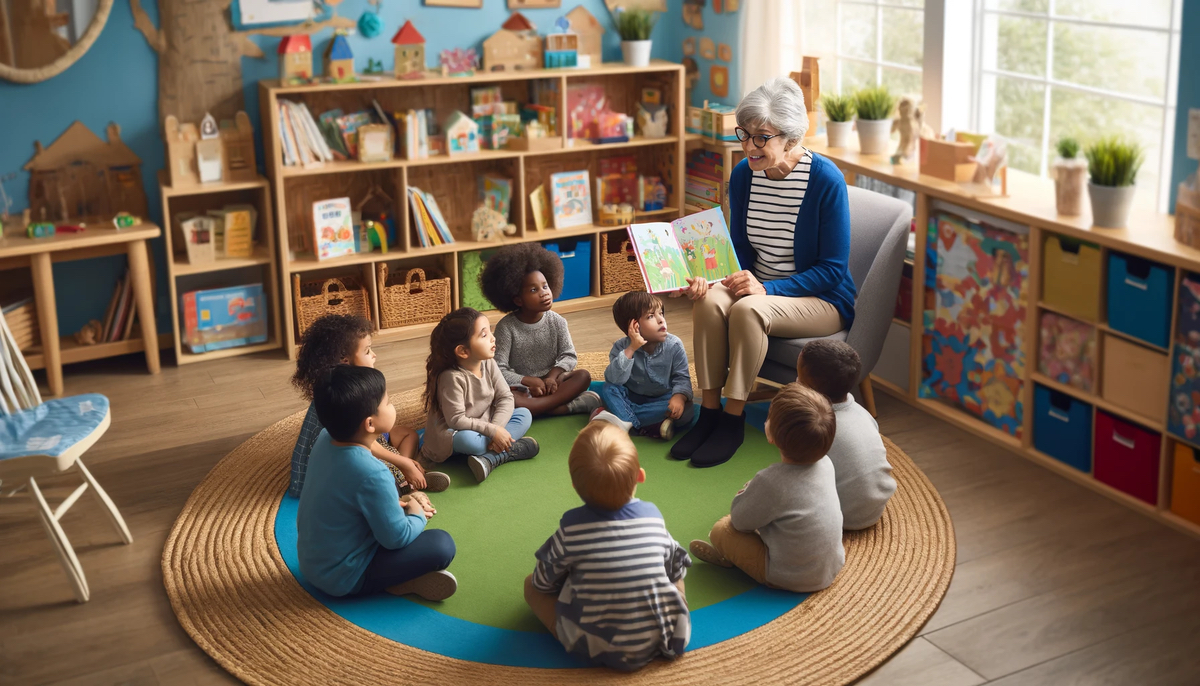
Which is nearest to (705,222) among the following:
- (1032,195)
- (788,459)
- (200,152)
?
(1032,195)

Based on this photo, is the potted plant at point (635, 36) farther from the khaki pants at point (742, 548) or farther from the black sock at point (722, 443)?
the khaki pants at point (742, 548)

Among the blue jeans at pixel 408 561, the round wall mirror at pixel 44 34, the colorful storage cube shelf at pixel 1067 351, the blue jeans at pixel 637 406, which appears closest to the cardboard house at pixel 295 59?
the round wall mirror at pixel 44 34

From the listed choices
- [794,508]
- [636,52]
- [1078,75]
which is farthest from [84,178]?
[1078,75]

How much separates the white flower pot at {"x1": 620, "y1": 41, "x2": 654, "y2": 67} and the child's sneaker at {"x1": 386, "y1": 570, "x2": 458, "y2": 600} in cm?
325

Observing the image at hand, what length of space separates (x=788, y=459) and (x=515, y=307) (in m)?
1.53

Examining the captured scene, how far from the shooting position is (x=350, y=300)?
16.9 ft

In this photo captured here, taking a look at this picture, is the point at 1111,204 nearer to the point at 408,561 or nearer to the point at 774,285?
the point at 774,285

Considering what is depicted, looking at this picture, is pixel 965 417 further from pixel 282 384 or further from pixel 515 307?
pixel 282 384

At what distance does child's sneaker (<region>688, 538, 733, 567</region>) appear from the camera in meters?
3.11

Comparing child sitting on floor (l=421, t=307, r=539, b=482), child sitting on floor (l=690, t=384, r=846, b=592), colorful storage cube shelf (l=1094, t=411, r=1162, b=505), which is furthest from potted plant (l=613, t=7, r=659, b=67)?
child sitting on floor (l=690, t=384, r=846, b=592)

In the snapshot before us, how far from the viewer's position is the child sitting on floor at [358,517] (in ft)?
9.27

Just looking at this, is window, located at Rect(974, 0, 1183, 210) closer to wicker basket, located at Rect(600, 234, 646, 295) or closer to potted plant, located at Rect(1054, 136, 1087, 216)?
potted plant, located at Rect(1054, 136, 1087, 216)

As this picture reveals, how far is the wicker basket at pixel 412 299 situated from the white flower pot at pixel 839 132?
1854 millimetres

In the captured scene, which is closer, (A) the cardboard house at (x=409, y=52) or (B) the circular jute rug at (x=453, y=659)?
(B) the circular jute rug at (x=453, y=659)
